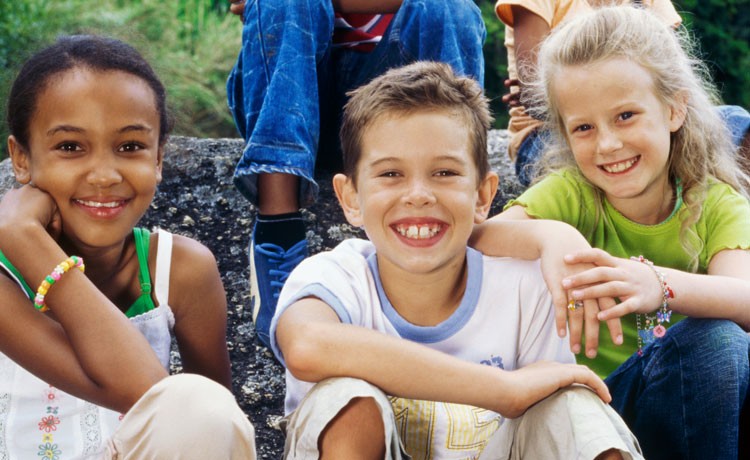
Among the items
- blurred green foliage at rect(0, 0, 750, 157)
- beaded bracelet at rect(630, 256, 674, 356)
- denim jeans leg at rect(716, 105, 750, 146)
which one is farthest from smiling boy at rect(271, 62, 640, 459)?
blurred green foliage at rect(0, 0, 750, 157)

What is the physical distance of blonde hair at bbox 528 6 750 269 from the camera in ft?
7.46

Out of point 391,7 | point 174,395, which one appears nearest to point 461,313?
point 174,395

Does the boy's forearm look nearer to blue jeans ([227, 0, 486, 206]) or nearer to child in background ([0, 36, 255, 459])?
child in background ([0, 36, 255, 459])

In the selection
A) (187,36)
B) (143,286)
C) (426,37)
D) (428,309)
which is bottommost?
(428,309)

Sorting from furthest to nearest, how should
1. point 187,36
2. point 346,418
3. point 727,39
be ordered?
1. point 187,36
2. point 727,39
3. point 346,418

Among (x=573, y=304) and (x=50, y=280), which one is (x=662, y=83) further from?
(x=50, y=280)

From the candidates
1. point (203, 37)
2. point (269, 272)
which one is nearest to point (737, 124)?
point (269, 272)

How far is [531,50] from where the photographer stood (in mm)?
2934

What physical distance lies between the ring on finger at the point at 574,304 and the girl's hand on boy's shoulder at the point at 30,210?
109cm

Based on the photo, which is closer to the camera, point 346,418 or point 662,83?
point 346,418

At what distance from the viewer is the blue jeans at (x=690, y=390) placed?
187 centimetres

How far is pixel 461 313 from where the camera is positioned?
1.93 metres

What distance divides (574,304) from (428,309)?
318 mm

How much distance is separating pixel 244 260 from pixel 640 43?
56.2 inches
